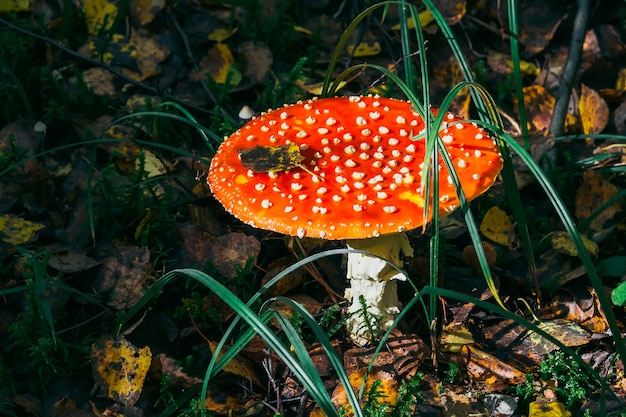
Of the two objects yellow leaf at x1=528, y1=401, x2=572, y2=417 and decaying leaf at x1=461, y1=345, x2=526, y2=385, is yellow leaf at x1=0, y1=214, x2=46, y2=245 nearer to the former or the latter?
decaying leaf at x1=461, y1=345, x2=526, y2=385

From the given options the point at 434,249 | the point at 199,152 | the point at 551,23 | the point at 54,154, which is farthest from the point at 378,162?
the point at 551,23

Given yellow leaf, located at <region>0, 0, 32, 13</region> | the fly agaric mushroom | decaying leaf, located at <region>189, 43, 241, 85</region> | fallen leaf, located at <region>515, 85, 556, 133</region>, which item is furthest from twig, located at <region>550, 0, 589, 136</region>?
yellow leaf, located at <region>0, 0, 32, 13</region>

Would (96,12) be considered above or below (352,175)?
below

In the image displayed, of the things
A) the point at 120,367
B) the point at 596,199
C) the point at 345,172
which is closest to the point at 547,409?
the point at 345,172

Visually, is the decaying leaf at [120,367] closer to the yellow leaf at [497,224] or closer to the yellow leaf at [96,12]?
the yellow leaf at [497,224]

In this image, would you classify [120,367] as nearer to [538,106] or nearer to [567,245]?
[567,245]

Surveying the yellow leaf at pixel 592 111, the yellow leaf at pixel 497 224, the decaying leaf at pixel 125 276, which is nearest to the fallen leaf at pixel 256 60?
the decaying leaf at pixel 125 276
